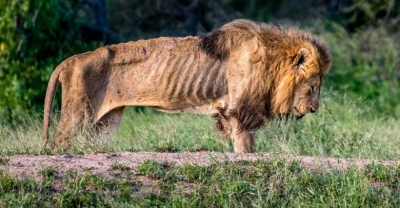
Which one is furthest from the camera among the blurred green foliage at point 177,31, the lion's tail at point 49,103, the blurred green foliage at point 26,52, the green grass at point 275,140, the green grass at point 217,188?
the blurred green foliage at point 177,31

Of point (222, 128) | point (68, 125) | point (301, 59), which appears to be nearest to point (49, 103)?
point (68, 125)

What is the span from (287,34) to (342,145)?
991mm

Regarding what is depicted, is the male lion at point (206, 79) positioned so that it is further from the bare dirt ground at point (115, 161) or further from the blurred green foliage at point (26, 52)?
the blurred green foliage at point (26, 52)

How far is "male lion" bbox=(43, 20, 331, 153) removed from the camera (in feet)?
25.1

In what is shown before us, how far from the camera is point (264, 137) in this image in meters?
7.56

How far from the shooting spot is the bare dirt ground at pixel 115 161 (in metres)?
6.11

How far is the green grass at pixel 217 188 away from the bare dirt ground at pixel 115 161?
9 cm

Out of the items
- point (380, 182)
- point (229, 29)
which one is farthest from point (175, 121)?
point (380, 182)

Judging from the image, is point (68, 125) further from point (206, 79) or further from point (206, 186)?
point (206, 186)

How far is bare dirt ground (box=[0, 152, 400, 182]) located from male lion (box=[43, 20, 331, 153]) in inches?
40.2

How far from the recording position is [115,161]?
6375mm

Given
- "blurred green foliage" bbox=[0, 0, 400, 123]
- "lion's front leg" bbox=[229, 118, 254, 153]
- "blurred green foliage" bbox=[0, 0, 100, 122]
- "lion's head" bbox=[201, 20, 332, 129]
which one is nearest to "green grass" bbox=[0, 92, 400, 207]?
"lion's front leg" bbox=[229, 118, 254, 153]

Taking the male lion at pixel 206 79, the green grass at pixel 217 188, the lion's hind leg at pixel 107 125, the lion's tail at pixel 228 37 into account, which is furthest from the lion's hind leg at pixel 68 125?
the green grass at pixel 217 188

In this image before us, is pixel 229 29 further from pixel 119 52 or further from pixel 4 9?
pixel 4 9
